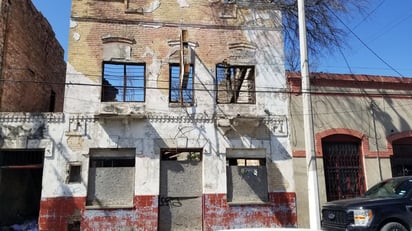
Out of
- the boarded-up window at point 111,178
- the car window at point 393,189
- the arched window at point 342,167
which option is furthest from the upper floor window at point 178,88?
the car window at point 393,189

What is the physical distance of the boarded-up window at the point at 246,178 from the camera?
12391 millimetres

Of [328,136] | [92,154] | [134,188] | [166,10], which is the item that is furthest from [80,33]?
[328,136]

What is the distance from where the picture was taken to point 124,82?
1258 centimetres

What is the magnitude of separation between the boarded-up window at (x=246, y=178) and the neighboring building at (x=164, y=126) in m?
0.03

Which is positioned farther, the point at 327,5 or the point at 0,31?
the point at 327,5

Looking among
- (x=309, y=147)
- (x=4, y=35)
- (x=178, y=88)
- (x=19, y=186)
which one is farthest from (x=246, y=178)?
(x=4, y=35)

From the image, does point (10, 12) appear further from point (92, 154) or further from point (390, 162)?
point (390, 162)

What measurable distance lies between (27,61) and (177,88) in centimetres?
604

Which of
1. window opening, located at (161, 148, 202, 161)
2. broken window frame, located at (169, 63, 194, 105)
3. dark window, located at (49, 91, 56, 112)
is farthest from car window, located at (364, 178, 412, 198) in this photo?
dark window, located at (49, 91, 56, 112)

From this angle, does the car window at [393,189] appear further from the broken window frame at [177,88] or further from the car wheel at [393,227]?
the broken window frame at [177,88]

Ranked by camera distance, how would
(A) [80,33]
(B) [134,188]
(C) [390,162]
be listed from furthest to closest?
(C) [390,162]
(A) [80,33]
(B) [134,188]

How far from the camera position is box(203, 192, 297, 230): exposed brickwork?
39.1ft

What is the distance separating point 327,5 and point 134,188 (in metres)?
10.7

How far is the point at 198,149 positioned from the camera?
12523 mm
